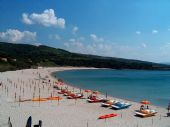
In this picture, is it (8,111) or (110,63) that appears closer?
(8,111)

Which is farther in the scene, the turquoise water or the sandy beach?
the turquoise water

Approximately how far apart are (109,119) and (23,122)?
8.48 meters

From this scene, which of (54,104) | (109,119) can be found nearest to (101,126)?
(109,119)

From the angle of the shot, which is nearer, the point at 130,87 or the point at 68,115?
the point at 68,115

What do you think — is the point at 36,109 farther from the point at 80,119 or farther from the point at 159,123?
the point at 159,123

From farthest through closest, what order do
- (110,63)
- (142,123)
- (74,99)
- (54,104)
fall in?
(110,63)
(74,99)
(54,104)
(142,123)

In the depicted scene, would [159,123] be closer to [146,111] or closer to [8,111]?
[146,111]

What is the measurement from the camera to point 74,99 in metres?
38.8

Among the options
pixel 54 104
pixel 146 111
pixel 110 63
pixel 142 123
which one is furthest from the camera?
pixel 110 63

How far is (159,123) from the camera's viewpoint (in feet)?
85.8

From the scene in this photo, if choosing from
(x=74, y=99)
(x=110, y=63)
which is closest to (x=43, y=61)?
(x=110, y=63)

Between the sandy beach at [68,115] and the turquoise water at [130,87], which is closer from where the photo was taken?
the sandy beach at [68,115]

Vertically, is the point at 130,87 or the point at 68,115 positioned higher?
the point at 68,115

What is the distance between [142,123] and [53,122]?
856cm
